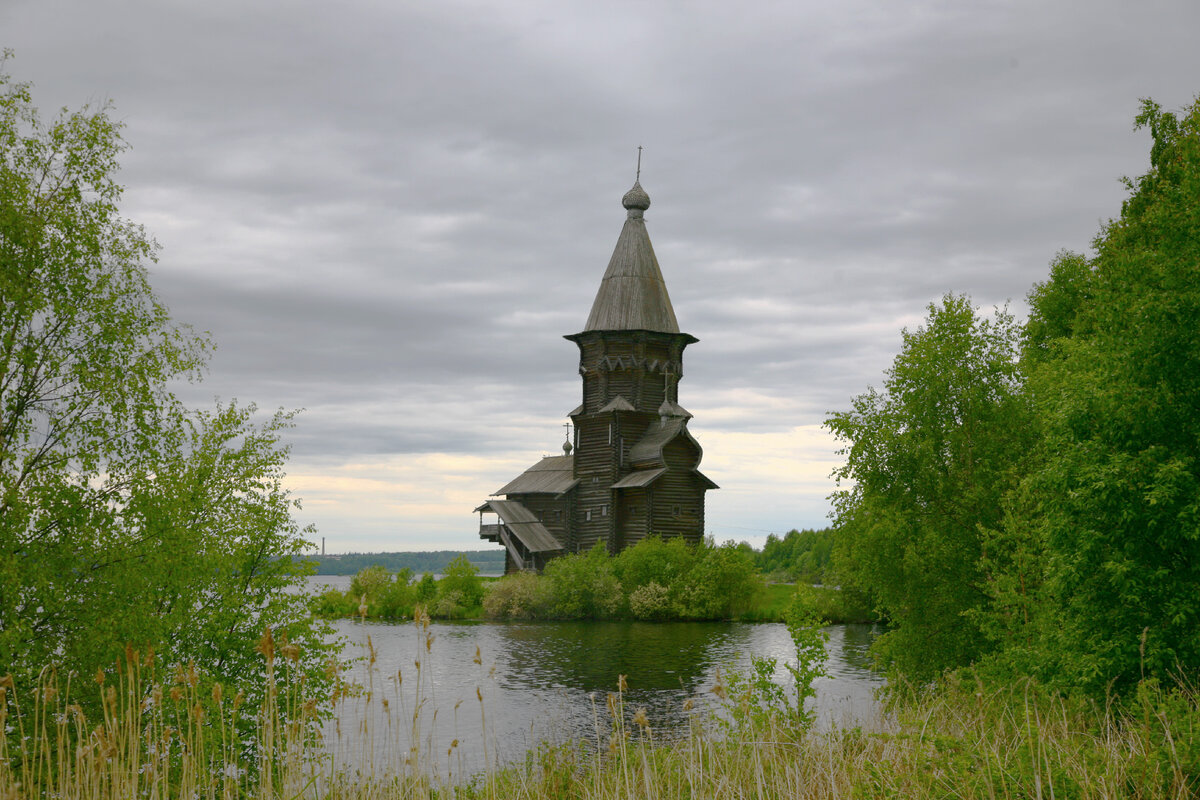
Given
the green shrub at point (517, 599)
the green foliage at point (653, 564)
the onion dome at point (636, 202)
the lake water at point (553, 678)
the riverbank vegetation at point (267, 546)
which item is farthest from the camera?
the onion dome at point (636, 202)

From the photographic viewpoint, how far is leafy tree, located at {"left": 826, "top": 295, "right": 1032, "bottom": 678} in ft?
65.0

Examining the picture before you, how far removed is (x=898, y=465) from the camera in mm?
20875

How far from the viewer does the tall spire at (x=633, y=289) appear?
54.5 m

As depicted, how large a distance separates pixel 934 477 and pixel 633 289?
35808mm

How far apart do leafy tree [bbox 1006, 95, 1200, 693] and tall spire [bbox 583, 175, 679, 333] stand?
135 ft

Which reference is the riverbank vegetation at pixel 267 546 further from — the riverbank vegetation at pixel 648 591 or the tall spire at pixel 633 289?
the tall spire at pixel 633 289

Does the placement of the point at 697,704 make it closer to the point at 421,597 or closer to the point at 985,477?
the point at 985,477

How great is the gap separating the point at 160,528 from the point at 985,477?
15348mm

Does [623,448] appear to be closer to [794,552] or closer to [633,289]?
[633,289]

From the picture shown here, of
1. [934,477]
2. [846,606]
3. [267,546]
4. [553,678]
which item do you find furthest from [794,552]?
[267,546]

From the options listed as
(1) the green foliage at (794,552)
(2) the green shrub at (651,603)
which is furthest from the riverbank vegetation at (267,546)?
(1) the green foliage at (794,552)

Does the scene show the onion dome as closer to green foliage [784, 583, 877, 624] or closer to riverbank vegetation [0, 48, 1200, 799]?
green foliage [784, 583, 877, 624]

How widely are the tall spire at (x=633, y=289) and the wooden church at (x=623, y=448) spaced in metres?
0.06

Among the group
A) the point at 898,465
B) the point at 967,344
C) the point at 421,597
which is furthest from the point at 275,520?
the point at 421,597
